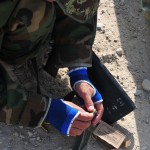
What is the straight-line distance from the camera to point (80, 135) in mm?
1736

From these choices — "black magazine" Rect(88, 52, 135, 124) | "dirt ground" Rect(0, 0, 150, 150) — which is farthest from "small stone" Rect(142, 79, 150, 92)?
"black magazine" Rect(88, 52, 135, 124)

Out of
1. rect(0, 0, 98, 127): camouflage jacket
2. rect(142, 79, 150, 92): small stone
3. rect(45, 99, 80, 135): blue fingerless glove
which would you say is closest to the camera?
rect(0, 0, 98, 127): camouflage jacket

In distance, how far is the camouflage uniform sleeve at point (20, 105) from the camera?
5.09 feet

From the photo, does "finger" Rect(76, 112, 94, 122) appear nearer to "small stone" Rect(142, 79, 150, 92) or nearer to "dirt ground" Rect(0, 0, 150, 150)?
"dirt ground" Rect(0, 0, 150, 150)

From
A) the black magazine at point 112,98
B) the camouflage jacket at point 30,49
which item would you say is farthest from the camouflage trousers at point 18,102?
the black magazine at point 112,98

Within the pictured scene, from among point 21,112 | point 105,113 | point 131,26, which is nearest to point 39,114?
point 21,112

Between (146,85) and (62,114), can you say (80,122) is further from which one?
(146,85)

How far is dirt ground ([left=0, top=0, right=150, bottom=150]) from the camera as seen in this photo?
177cm

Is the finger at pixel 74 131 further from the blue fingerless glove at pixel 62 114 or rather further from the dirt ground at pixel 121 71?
the dirt ground at pixel 121 71

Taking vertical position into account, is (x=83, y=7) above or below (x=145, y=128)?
above

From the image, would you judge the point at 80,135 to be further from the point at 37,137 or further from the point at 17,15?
the point at 17,15

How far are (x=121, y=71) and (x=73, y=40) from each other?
1.25 ft

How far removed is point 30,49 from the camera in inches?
66.3

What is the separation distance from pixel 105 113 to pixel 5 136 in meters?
0.40
